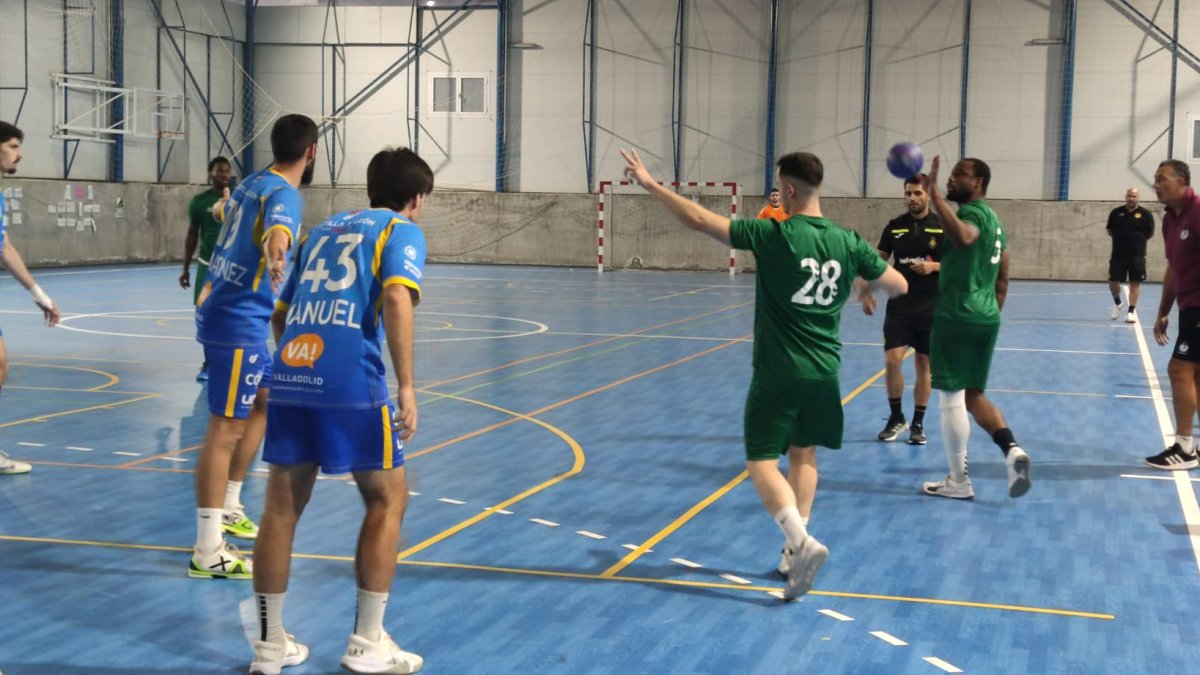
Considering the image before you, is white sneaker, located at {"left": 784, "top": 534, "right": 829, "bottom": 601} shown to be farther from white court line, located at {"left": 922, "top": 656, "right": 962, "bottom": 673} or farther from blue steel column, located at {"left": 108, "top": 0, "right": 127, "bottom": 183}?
blue steel column, located at {"left": 108, "top": 0, "right": 127, "bottom": 183}

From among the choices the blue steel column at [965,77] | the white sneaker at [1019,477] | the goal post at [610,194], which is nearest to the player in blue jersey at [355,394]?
the white sneaker at [1019,477]

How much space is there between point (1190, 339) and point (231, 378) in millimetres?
6717

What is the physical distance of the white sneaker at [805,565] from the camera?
5539 millimetres

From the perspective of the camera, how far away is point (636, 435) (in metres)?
10.2

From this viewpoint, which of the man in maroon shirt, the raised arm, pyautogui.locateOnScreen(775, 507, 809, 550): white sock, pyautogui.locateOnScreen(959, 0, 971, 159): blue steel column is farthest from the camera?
pyautogui.locateOnScreen(959, 0, 971, 159): blue steel column

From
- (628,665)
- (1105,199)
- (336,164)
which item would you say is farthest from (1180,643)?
(336,164)

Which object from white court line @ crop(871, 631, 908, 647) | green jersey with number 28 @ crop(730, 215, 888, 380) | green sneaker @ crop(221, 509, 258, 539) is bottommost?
white court line @ crop(871, 631, 908, 647)

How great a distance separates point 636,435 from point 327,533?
12.2 ft

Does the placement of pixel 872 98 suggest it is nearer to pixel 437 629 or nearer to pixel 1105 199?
pixel 1105 199

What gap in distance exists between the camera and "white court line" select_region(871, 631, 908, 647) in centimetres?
523

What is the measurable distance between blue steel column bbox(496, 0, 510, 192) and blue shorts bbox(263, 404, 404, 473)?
3092 cm

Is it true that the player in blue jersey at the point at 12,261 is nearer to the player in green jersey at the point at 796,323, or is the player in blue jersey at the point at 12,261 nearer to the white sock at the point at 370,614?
the white sock at the point at 370,614

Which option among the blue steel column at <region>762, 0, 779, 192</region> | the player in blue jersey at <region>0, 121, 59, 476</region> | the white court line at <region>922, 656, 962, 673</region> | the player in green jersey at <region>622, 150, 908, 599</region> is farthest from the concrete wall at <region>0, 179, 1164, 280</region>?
the white court line at <region>922, 656, 962, 673</region>

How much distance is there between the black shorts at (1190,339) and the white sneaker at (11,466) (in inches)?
312
